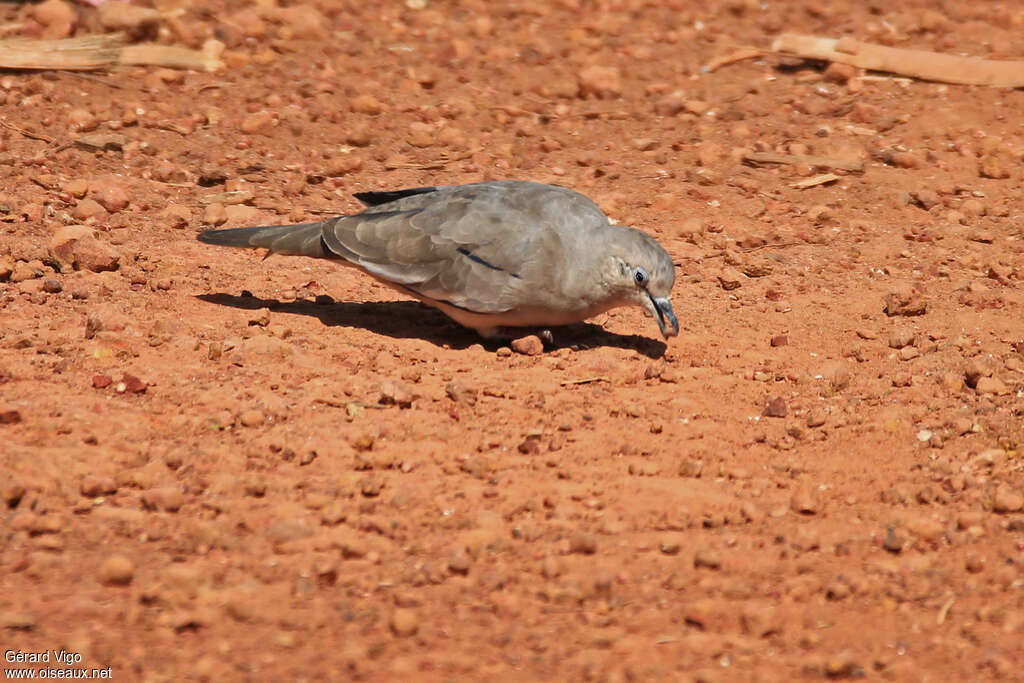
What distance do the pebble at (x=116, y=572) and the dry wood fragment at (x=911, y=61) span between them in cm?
750

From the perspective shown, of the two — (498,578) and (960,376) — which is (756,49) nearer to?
(960,376)

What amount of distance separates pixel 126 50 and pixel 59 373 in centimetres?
480

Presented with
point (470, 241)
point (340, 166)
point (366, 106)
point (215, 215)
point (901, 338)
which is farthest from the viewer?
point (366, 106)

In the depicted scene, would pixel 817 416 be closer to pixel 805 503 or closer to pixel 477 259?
pixel 805 503

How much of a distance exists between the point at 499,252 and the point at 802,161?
317cm

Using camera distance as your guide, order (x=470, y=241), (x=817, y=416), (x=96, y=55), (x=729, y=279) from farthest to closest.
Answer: (x=96, y=55) → (x=729, y=279) → (x=470, y=241) → (x=817, y=416)

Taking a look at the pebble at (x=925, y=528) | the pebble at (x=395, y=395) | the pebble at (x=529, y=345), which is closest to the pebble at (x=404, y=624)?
the pebble at (x=395, y=395)

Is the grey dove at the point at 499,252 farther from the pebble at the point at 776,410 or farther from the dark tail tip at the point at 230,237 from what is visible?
the pebble at the point at 776,410

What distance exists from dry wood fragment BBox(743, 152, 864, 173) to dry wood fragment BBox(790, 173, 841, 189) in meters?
0.12

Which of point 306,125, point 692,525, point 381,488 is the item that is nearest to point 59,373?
point 381,488

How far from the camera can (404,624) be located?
12.0 feet

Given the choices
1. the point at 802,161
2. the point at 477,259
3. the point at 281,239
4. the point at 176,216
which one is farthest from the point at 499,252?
the point at 802,161

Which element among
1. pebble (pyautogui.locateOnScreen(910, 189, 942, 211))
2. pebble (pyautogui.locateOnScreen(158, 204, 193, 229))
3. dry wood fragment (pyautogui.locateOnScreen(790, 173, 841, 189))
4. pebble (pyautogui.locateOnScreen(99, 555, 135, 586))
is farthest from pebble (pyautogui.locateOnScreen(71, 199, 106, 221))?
pebble (pyautogui.locateOnScreen(910, 189, 942, 211))

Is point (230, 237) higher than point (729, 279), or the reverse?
point (230, 237)
